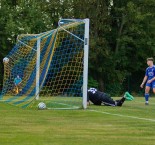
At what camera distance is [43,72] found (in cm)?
1745

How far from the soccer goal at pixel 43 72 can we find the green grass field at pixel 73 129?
5.51 m

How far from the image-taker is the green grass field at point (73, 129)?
761cm

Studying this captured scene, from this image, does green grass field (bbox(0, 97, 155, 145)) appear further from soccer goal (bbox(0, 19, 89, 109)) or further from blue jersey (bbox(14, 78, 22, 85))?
blue jersey (bbox(14, 78, 22, 85))

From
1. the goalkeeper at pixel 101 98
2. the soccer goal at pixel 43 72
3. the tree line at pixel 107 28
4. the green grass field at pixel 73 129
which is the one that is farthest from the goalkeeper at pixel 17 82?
the tree line at pixel 107 28

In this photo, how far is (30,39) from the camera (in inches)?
859

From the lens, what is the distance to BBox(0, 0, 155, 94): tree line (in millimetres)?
42156

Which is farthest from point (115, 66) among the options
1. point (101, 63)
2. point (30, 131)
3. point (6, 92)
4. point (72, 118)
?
point (30, 131)

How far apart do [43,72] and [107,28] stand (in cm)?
2689

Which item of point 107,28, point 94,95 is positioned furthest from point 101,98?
point 107,28

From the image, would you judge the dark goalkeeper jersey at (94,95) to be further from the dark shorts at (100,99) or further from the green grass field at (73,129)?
the green grass field at (73,129)

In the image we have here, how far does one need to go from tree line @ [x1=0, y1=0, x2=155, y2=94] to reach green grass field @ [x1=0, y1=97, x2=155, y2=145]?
29962 mm

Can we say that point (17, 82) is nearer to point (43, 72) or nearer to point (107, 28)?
point (43, 72)

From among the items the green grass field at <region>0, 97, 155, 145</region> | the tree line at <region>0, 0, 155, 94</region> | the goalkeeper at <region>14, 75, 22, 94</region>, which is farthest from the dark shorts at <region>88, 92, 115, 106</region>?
the tree line at <region>0, 0, 155, 94</region>

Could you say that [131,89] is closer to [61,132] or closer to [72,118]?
[72,118]
